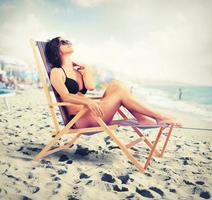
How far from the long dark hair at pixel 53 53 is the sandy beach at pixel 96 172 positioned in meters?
0.81

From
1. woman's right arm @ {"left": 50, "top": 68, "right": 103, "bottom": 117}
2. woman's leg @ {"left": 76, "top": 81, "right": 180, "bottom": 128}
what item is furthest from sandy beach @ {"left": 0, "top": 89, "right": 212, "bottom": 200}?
woman's right arm @ {"left": 50, "top": 68, "right": 103, "bottom": 117}

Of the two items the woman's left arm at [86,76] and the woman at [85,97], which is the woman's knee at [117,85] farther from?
the woman's left arm at [86,76]

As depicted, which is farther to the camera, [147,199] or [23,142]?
[23,142]

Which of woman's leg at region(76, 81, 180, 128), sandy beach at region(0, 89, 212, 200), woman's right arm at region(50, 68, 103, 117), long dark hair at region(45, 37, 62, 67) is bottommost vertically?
sandy beach at region(0, 89, 212, 200)

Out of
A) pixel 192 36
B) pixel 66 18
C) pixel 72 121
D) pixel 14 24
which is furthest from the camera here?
pixel 192 36

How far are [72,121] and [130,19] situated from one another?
28327mm

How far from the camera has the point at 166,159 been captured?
2.63m

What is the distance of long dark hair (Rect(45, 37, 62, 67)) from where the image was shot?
2.64 m

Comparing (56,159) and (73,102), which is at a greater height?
(73,102)

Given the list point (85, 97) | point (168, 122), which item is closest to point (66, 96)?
point (85, 97)

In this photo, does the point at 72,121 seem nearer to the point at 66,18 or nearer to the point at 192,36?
the point at 66,18

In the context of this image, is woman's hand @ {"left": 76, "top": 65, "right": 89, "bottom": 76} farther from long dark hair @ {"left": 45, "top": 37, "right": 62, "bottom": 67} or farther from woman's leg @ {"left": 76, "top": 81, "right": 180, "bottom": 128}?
woman's leg @ {"left": 76, "top": 81, "right": 180, "bottom": 128}

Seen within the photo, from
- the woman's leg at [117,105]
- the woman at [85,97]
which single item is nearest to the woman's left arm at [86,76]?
the woman at [85,97]

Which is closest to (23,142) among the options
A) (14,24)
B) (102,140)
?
(102,140)
